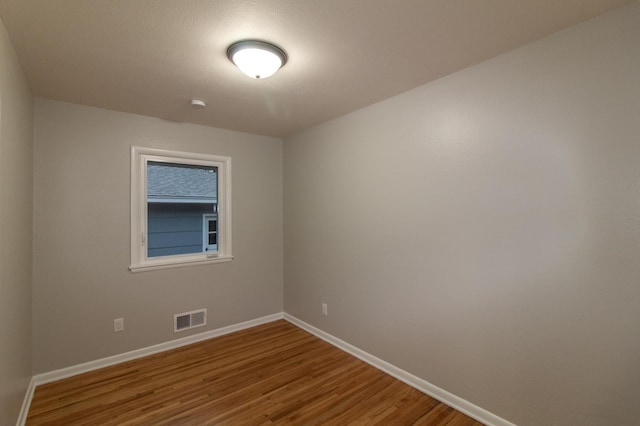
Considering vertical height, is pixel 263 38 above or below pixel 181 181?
above

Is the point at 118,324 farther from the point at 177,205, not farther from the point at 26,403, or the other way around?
the point at 177,205

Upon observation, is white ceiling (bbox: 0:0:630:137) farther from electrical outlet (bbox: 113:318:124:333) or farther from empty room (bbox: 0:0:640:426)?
electrical outlet (bbox: 113:318:124:333)

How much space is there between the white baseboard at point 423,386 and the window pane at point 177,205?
195cm

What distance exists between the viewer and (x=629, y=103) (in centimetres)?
151

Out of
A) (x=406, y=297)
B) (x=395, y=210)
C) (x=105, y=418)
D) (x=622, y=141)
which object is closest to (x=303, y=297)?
(x=406, y=297)

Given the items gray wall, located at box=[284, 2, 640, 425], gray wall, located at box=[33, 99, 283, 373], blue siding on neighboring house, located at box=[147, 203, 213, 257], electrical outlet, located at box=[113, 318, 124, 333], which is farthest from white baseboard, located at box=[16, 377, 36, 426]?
gray wall, located at box=[284, 2, 640, 425]

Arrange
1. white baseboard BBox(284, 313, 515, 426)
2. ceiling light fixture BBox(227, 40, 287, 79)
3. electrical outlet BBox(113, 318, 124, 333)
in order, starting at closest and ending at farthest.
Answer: ceiling light fixture BBox(227, 40, 287, 79)
white baseboard BBox(284, 313, 515, 426)
electrical outlet BBox(113, 318, 124, 333)

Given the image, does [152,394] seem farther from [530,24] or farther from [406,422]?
[530,24]

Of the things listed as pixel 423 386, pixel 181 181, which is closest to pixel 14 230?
pixel 181 181

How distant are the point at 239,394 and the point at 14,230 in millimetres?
1975

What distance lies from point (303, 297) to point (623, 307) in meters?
2.94

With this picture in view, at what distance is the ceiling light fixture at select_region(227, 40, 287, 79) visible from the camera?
5.83 feet

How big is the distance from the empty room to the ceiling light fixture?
13 millimetres

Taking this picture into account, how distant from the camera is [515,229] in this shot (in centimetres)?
192
